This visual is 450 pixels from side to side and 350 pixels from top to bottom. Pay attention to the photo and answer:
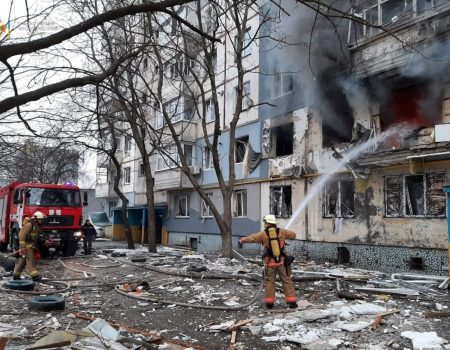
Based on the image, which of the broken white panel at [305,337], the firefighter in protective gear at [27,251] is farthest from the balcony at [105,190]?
the broken white panel at [305,337]

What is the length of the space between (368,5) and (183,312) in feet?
35.9

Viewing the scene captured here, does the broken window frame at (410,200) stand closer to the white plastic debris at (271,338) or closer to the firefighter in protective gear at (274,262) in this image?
the firefighter in protective gear at (274,262)

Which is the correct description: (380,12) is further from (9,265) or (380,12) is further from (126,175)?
(126,175)

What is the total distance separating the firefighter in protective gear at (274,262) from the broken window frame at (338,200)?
731 cm

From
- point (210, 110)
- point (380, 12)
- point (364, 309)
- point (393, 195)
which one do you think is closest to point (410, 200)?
point (393, 195)

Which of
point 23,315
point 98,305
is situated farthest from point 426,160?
point 23,315

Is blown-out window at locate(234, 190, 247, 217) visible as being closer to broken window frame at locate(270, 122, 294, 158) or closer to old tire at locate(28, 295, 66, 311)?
broken window frame at locate(270, 122, 294, 158)

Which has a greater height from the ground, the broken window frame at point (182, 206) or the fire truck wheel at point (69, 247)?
the broken window frame at point (182, 206)

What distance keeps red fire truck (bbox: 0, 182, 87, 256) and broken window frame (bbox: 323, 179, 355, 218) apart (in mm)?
9145

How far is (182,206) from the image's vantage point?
25.4 metres

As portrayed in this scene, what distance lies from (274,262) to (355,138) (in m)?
7.68

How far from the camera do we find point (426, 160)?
39.4ft

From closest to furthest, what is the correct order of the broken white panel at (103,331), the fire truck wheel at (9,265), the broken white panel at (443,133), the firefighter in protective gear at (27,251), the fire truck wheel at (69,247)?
the broken white panel at (103,331) < the firefighter in protective gear at (27,251) < the broken white panel at (443,133) < the fire truck wheel at (9,265) < the fire truck wheel at (69,247)

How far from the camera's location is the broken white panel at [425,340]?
549cm
